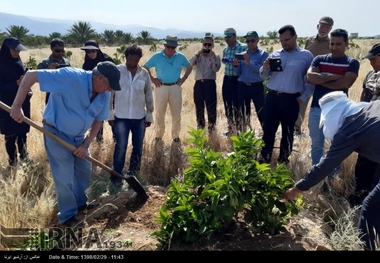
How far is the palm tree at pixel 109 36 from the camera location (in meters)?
32.8

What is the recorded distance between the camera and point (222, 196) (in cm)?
280

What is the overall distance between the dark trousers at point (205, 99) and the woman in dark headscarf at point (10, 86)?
2.72 meters

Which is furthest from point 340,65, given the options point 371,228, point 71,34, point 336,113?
point 71,34

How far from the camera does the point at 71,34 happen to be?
2881 cm

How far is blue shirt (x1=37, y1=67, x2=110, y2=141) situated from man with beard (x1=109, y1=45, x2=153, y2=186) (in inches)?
40.0

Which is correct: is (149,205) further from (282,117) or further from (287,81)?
(287,81)

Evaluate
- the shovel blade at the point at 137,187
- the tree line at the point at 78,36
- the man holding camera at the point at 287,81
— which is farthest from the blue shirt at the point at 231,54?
the tree line at the point at 78,36

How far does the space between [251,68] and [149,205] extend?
2846 millimetres

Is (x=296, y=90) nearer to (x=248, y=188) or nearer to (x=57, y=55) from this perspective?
(x=248, y=188)

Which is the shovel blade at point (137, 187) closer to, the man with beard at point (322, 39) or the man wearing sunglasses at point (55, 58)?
the man wearing sunglasses at point (55, 58)

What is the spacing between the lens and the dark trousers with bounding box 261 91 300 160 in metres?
4.73

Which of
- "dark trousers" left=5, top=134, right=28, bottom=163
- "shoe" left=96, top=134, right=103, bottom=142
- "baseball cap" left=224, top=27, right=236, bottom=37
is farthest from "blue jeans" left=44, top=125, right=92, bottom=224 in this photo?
"baseball cap" left=224, top=27, right=236, bottom=37

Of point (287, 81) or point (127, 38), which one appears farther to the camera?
point (127, 38)

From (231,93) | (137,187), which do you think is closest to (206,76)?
(231,93)
